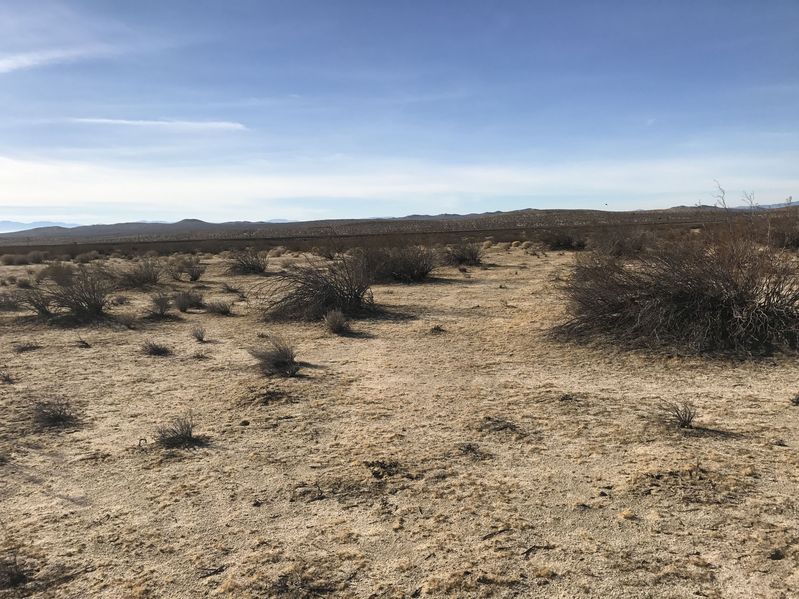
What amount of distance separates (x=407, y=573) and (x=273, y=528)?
3.72ft

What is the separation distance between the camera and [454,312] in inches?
539

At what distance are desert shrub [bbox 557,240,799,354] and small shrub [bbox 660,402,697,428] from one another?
8.71 feet

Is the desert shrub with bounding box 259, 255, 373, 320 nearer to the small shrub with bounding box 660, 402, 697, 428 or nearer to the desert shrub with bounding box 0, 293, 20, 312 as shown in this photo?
the desert shrub with bounding box 0, 293, 20, 312

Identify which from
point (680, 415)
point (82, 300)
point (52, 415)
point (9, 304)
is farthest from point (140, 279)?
point (680, 415)

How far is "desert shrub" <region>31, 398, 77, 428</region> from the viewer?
670 cm

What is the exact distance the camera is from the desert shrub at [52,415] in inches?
264

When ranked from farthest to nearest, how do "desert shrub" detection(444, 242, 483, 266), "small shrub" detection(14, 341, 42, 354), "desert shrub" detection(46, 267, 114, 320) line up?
1. "desert shrub" detection(444, 242, 483, 266)
2. "desert shrub" detection(46, 267, 114, 320)
3. "small shrub" detection(14, 341, 42, 354)

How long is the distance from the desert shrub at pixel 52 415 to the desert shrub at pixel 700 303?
735 centimetres

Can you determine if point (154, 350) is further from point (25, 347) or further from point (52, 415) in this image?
point (52, 415)

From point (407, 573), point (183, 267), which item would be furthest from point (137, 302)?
point (407, 573)

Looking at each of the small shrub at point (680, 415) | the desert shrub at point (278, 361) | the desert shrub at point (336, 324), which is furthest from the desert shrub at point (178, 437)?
the desert shrub at point (336, 324)

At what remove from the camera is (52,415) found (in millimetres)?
6715

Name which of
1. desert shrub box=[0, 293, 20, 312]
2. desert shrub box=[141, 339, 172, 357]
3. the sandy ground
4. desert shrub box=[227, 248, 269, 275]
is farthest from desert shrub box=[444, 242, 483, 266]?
desert shrub box=[141, 339, 172, 357]

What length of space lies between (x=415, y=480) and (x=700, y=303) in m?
6.27
